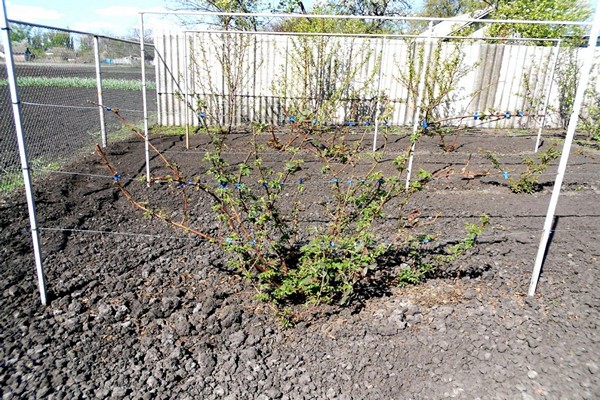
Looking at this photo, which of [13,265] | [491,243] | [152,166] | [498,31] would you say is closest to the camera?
[13,265]

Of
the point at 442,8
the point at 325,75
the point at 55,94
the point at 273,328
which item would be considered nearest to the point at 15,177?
the point at 273,328

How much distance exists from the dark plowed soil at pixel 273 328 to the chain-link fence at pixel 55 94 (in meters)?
1.37

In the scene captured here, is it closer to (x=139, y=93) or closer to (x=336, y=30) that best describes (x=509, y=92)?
(x=336, y=30)

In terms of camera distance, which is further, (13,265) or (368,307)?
(13,265)

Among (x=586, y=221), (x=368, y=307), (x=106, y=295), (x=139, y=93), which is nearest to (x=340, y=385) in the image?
(x=368, y=307)

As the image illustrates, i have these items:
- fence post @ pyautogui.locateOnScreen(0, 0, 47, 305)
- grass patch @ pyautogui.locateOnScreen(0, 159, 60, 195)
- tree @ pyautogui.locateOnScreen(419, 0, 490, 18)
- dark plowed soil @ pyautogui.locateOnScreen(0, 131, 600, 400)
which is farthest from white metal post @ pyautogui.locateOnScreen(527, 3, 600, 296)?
tree @ pyautogui.locateOnScreen(419, 0, 490, 18)

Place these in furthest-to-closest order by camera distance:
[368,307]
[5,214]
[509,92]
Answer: [509,92]
[5,214]
[368,307]

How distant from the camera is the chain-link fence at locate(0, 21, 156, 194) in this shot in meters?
4.77

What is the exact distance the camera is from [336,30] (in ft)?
32.1

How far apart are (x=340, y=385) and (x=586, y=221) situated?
10.6 ft

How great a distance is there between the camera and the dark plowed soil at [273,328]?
2.03 metres

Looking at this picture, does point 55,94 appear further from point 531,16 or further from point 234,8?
point 531,16

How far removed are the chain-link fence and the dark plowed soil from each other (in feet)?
4.48

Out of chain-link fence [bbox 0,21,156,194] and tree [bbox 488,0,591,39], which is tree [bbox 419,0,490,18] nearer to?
tree [bbox 488,0,591,39]
